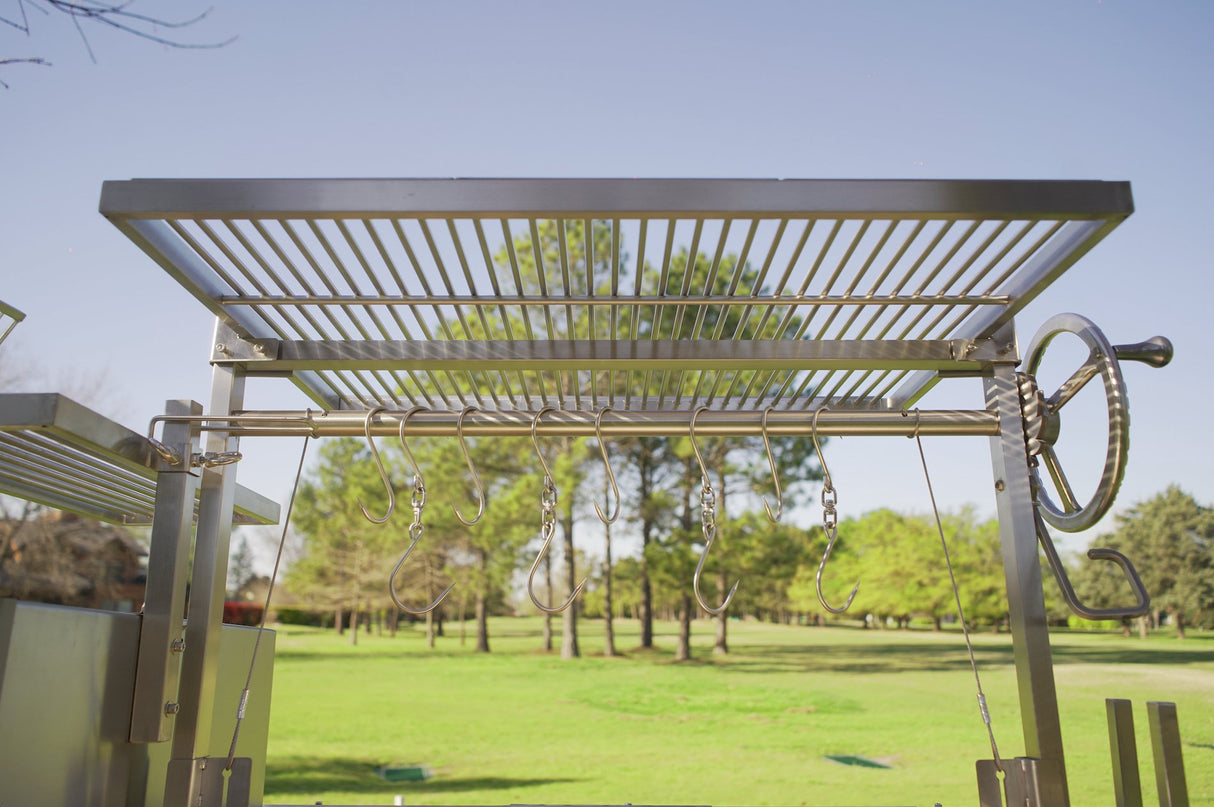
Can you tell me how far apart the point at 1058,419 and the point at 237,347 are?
59.5 inches

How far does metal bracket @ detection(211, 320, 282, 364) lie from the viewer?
4.95 ft

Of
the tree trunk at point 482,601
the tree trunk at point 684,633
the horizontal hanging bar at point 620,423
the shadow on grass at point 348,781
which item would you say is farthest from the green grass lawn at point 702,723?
the horizontal hanging bar at point 620,423

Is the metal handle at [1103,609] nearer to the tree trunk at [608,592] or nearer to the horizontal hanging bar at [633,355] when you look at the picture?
the horizontal hanging bar at [633,355]

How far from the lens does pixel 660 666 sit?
13547 millimetres

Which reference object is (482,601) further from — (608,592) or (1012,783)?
(1012,783)

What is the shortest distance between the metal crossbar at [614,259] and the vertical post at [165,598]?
216mm

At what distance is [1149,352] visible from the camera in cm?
128

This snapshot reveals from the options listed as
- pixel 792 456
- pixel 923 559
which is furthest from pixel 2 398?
pixel 923 559

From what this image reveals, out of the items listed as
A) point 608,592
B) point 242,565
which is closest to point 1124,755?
point 608,592

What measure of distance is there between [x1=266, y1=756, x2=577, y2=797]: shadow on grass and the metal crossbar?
279 inches

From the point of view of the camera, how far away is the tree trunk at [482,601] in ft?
47.0

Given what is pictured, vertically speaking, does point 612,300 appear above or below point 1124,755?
above

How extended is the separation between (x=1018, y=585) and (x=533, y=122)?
936 centimetres

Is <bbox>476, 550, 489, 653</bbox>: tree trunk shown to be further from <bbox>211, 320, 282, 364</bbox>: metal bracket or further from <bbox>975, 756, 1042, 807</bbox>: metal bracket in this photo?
<bbox>975, 756, 1042, 807</bbox>: metal bracket
